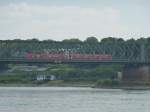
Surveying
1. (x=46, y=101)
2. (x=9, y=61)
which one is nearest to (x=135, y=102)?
(x=46, y=101)

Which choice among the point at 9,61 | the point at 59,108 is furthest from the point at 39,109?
the point at 9,61

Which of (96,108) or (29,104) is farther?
(29,104)

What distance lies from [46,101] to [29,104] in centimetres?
975

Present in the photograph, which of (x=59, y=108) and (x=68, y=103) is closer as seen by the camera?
(x=59, y=108)

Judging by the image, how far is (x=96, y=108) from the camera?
116 m

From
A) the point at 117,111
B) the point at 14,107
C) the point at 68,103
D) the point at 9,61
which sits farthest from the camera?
the point at 9,61

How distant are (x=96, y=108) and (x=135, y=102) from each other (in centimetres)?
1491

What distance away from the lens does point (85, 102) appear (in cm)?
13100

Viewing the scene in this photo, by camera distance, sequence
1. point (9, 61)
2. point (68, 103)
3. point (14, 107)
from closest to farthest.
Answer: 1. point (14, 107)
2. point (68, 103)
3. point (9, 61)

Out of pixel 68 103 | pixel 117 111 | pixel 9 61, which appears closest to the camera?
pixel 117 111

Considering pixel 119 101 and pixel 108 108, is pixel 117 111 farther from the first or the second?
pixel 119 101

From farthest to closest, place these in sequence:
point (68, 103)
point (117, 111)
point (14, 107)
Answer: point (68, 103) → point (14, 107) → point (117, 111)

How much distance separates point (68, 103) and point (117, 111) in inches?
742

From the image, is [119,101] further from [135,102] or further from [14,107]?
[14,107]
